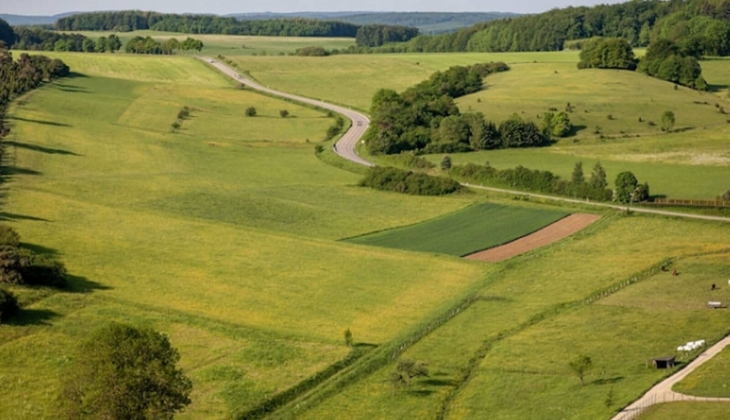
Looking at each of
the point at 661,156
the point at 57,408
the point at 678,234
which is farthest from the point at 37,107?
the point at 57,408

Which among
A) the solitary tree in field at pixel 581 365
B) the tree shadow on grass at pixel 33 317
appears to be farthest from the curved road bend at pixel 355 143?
the tree shadow on grass at pixel 33 317

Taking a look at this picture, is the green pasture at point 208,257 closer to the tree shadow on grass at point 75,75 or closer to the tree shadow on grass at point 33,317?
the tree shadow on grass at point 33,317

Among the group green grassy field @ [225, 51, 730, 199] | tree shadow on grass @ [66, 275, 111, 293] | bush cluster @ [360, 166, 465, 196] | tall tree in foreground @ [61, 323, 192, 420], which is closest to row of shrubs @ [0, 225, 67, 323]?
tree shadow on grass @ [66, 275, 111, 293]

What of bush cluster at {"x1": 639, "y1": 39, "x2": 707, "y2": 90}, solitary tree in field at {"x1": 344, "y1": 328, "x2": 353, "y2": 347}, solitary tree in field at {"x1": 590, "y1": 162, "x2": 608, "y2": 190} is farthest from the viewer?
bush cluster at {"x1": 639, "y1": 39, "x2": 707, "y2": 90}

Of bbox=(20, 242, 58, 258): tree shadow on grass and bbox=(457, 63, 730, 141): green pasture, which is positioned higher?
bbox=(457, 63, 730, 141): green pasture

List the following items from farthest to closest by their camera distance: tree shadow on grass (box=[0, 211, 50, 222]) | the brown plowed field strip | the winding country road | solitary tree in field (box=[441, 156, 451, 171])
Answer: solitary tree in field (box=[441, 156, 451, 171]), tree shadow on grass (box=[0, 211, 50, 222]), the brown plowed field strip, the winding country road

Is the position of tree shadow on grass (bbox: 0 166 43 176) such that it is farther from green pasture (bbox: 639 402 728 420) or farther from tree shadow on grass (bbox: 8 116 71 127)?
green pasture (bbox: 639 402 728 420)

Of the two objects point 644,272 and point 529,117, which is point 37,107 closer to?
point 529,117
